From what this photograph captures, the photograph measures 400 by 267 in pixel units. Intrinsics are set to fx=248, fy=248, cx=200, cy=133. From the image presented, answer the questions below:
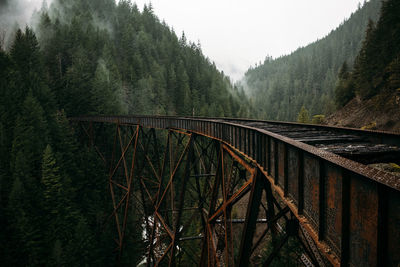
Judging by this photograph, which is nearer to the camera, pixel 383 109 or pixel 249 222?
pixel 249 222

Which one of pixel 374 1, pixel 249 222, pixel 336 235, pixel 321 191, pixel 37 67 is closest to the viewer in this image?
pixel 336 235

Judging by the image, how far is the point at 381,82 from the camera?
87.1 ft

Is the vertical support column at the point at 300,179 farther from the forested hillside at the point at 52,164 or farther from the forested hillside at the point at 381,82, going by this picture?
the forested hillside at the point at 381,82

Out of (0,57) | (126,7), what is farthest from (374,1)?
(0,57)

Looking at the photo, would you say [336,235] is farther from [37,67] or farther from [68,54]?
[68,54]

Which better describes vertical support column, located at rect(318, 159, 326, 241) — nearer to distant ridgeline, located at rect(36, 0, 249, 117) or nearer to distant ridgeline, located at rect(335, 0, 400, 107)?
distant ridgeline, located at rect(335, 0, 400, 107)

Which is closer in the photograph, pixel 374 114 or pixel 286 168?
pixel 286 168

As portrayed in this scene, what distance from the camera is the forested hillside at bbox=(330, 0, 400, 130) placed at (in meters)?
22.9

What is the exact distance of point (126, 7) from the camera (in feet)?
285

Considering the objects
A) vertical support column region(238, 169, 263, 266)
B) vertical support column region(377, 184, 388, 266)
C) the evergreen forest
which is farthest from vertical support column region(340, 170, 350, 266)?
the evergreen forest

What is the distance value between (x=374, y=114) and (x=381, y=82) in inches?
154

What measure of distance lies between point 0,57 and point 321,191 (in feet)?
114

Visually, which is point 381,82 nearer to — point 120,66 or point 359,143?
point 359,143

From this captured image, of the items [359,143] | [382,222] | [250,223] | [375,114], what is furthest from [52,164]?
[375,114]
